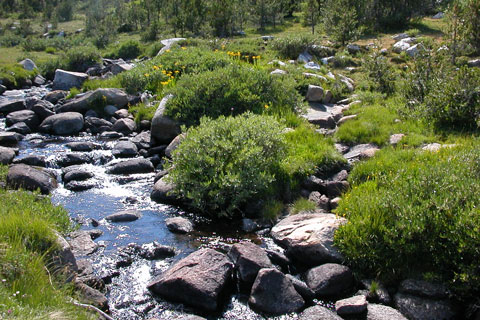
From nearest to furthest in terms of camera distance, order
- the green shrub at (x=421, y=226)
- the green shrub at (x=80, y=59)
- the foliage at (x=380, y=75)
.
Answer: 1. the green shrub at (x=421, y=226)
2. the foliage at (x=380, y=75)
3. the green shrub at (x=80, y=59)

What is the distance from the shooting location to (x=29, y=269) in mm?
5676

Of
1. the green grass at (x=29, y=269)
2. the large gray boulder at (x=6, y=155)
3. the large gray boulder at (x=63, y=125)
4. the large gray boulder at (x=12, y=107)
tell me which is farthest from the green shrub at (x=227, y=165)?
the large gray boulder at (x=12, y=107)

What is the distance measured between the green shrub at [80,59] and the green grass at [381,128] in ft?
64.3

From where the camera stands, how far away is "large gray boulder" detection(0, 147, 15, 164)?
13078 mm

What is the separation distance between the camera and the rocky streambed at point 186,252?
6.96 meters

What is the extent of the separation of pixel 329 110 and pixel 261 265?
8.89 metres

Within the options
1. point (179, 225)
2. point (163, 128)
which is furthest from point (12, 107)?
point (179, 225)

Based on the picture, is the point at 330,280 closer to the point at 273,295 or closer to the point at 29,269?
the point at 273,295

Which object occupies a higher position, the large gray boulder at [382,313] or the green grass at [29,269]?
the green grass at [29,269]

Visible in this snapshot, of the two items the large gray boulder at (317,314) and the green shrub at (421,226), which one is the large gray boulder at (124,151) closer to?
the green shrub at (421,226)

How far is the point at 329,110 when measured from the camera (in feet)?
50.6

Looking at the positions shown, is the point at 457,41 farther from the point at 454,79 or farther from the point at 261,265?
the point at 261,265

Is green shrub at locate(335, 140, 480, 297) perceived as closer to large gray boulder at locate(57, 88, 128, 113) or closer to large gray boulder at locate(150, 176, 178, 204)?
large gray boulder at locate(150, 176, 178, 204)

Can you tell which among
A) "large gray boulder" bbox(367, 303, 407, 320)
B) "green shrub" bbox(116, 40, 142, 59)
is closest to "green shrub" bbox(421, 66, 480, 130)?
"large gray boulder" bbox(367, 303, 407, 320)
